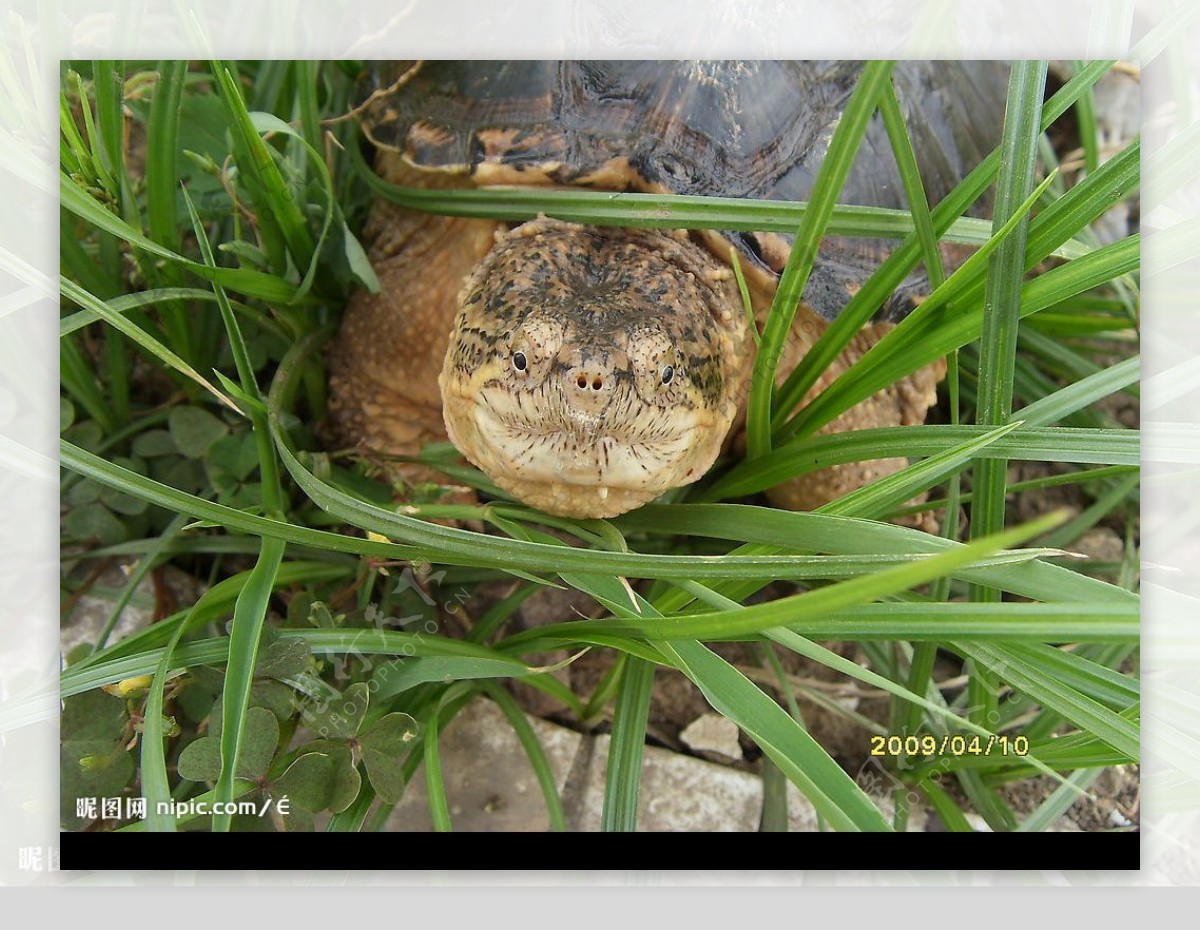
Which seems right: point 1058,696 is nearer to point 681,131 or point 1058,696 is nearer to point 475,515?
point 475,515

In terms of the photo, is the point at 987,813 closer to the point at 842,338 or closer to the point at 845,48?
the point at 842,338

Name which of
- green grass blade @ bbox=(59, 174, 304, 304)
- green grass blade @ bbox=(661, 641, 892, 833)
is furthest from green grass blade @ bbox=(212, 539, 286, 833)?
green grass blade @ bbox=(661, 641, 892, 833)

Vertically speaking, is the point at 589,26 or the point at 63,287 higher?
A: the point at 589,26

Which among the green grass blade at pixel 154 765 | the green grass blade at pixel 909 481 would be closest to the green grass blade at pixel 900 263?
the green grass blade at pixel 909 481

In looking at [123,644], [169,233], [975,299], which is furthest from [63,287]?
[975,299]

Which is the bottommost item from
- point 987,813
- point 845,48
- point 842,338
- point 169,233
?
point 987,813

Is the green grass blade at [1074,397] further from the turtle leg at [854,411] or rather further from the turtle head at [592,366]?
the turtle head at [592,366]
